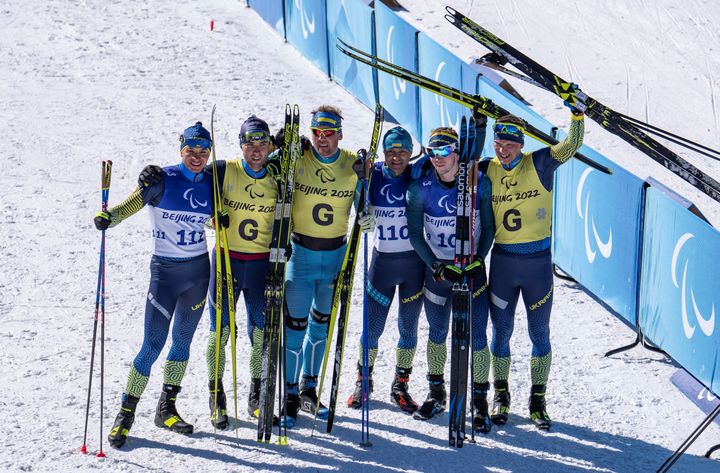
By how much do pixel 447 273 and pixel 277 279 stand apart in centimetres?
121

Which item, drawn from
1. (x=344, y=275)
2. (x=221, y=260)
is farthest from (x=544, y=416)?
(x=221, y=260)

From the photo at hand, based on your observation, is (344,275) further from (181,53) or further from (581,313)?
(181,53)

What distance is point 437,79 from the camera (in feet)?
44.2

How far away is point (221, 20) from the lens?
18.5m

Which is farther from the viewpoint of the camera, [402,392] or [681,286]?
[681,286]

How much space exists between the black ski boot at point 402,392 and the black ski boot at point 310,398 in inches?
21.7

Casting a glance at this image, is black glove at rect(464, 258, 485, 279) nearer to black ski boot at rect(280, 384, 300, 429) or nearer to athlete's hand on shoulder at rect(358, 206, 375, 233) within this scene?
athlete's hand on shoulder at rect(358, 206, 375, 233)

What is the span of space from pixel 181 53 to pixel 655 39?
7.47 metres

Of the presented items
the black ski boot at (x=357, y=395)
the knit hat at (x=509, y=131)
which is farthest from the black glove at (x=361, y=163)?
the black ski boot at (x=357, y=395)

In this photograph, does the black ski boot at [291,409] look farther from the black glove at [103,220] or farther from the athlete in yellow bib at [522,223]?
the black glove at [103,220]

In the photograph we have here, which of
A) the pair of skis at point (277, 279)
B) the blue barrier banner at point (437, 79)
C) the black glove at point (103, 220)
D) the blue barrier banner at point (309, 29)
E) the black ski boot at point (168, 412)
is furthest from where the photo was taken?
the blue barrier banner at point (309, 29)

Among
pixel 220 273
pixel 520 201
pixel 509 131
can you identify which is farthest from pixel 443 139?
pixel 220 273

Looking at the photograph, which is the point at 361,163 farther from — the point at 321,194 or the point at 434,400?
the point at 434,400

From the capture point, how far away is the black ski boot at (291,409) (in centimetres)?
805
